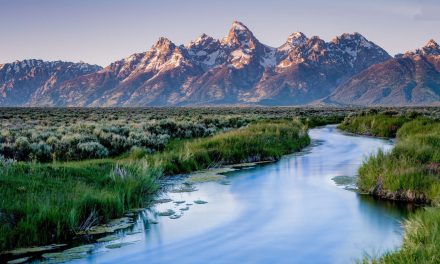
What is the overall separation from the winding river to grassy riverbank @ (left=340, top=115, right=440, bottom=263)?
2.47ft

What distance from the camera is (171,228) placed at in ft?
46.8

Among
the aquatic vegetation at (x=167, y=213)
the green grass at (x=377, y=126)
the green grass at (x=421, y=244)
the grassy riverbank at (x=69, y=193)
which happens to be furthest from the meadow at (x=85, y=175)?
the green grass at (x=377, y=126)

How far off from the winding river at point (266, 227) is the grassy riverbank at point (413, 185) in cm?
75

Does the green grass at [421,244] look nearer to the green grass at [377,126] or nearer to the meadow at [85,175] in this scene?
the meadow at [85,175]

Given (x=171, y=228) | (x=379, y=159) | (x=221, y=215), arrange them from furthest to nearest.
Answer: (x=379, y=159) < (x=221, y=215) < (x=171, y=228)

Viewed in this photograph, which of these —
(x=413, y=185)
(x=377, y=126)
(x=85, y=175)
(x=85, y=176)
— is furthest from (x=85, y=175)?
(x=377, y=126)

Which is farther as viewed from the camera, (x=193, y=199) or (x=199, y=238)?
(x=193, y=199)

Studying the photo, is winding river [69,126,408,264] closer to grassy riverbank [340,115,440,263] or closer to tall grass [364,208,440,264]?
grassy riverbank [340,115,440,263]

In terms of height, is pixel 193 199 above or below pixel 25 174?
below

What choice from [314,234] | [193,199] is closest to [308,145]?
[193,199]

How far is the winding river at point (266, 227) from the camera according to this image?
12.0 meters

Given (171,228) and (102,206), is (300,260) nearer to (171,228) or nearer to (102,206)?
(171,228)

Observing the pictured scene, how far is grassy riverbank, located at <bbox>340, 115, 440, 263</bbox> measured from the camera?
9.23 meters

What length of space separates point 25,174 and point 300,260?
925 cm
